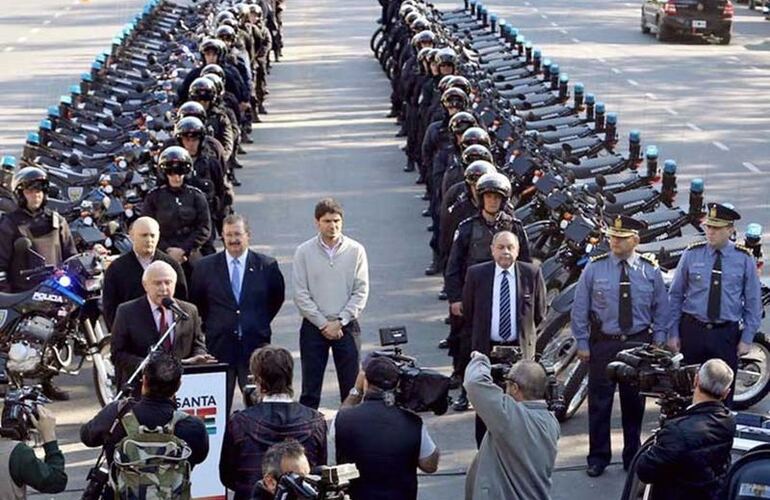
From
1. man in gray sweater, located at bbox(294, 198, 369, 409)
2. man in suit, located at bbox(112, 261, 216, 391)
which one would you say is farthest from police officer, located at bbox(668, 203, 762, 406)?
man in suit, located at bbox(112, 261, 216, 391)

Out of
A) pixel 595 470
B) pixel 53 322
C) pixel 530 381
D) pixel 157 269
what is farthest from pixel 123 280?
pixel 530 381

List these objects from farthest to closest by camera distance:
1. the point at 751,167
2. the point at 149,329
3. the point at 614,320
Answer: the point at 751,167 < the point at 614,320 < the point at 149,329

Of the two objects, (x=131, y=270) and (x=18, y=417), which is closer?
(x=18, y=417)

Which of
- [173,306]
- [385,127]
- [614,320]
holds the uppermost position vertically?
[173,306]

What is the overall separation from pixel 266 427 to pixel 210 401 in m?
1.58

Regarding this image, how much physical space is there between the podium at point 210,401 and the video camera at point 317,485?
2401 millimetres

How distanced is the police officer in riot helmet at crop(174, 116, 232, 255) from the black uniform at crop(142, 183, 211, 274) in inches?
38.4

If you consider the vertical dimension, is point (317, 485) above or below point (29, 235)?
above

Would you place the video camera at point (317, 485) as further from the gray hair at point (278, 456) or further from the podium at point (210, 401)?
the podium at point (210, 401)

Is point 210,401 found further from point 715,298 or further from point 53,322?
point 715,298

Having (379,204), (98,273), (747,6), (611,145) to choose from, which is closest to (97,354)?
(98,273)

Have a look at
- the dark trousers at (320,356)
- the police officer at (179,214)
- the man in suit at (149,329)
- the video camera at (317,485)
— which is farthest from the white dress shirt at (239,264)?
the video camera at (317,485)

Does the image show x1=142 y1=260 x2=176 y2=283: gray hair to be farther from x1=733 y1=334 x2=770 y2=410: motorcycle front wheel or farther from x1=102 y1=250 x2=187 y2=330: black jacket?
x1=733 y1=334 x2=770 y2=410: motorcycle front wheel

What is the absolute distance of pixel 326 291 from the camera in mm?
11602
